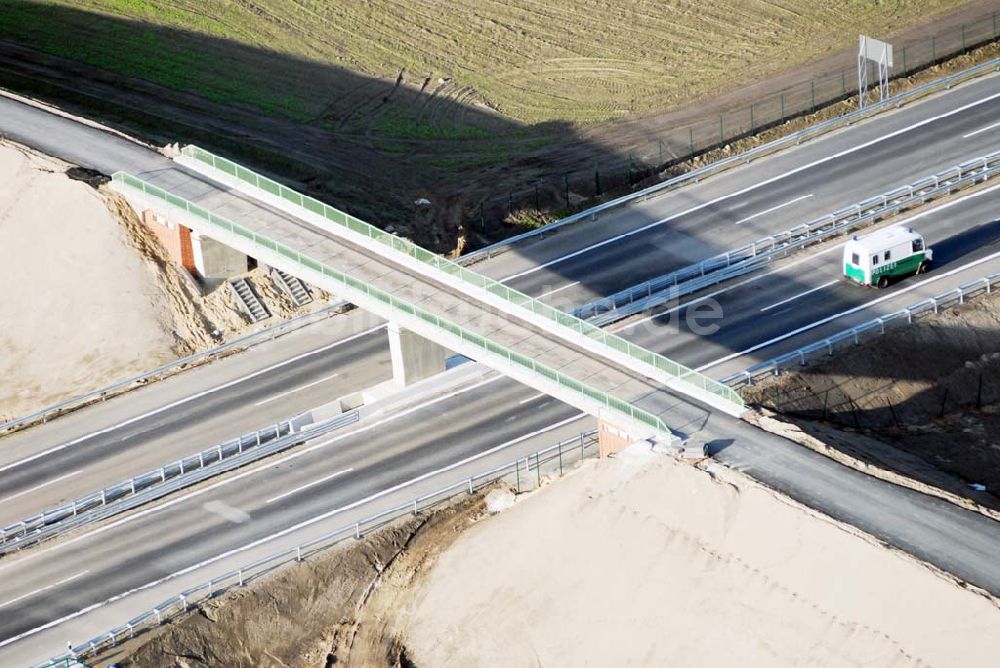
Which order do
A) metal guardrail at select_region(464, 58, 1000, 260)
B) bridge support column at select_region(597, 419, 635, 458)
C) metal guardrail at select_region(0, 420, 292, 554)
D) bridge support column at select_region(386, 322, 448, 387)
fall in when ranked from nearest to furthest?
bridge support column at select_region(597, 419, 635, 458) < metal guardrail at select_region(0, 420, 292, 554) < bridge support column at select_region(386, 322, 448, 387) < metal guardrail at select_region(464, 58, 1000, 260)

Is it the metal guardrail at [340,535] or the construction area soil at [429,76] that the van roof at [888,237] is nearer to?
the metal guardrail at [340,535]

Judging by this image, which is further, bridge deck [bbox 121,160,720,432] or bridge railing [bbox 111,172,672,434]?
bridge deck [bbox 121,160,720,432]

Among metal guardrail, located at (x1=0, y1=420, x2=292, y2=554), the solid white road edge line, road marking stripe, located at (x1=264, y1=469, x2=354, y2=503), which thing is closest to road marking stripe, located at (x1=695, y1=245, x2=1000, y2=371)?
the solid white road edge line

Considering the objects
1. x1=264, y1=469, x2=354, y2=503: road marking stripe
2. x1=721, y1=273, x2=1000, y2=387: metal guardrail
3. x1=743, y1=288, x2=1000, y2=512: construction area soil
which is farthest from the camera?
x1=721, y1=273, x2=1000, y2=387: metal guardrail

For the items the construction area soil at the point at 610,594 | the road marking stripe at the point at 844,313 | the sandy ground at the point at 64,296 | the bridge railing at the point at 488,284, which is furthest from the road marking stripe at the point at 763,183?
the construction area soil at the point at 610,594

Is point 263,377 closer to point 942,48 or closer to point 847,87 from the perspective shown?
point 847,87

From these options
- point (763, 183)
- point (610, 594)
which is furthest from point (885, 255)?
point (610, 594)

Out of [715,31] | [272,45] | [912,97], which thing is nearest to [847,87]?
[912,97]

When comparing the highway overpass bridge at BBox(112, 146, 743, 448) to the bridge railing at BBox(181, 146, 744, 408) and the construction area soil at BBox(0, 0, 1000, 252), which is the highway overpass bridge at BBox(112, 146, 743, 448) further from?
the construction area soil at BBox(0, 0, 1000, 252)
